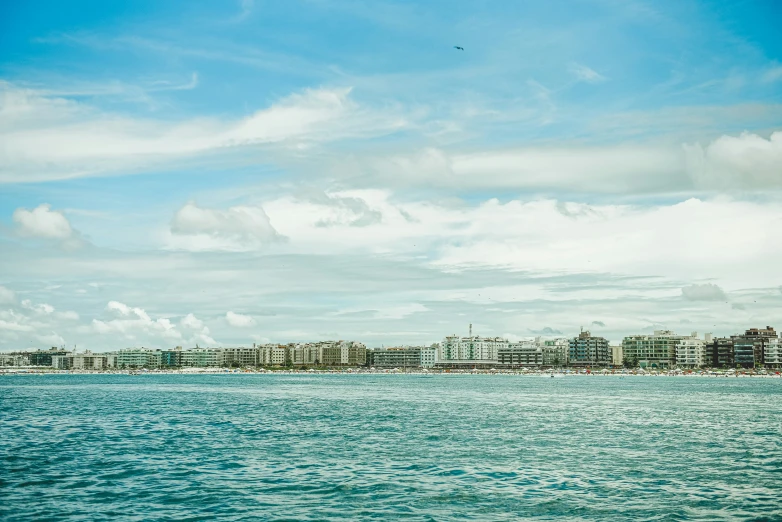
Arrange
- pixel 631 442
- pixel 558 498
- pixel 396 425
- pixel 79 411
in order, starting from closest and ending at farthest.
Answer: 1. pixel 558 498
2. pixel 631 442
3. pixel 396 425
4. pixel 79 411

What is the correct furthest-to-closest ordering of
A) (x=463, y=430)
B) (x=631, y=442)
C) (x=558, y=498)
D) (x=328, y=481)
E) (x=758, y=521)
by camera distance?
(x=463, y=430)
(x=631, y=442)
(x=328, y=481)
(x=558, y=498)
(x=758, y=521)

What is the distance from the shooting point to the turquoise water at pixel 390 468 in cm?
2950

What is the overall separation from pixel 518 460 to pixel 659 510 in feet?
42.0

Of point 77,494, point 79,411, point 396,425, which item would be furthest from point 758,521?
point 79,411

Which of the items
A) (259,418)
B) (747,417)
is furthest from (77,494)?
(747,417)

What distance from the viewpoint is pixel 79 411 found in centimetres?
7844

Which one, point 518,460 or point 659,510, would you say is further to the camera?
point 518,460

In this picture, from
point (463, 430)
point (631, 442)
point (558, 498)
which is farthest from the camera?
point (463, 430)

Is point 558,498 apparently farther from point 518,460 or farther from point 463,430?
point 463,430

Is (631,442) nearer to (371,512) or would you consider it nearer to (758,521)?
(758,521)

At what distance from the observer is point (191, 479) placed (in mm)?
35812

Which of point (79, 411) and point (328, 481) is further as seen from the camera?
point (79, 411)

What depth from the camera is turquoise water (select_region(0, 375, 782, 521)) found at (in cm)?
2950

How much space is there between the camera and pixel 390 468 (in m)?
38.6
